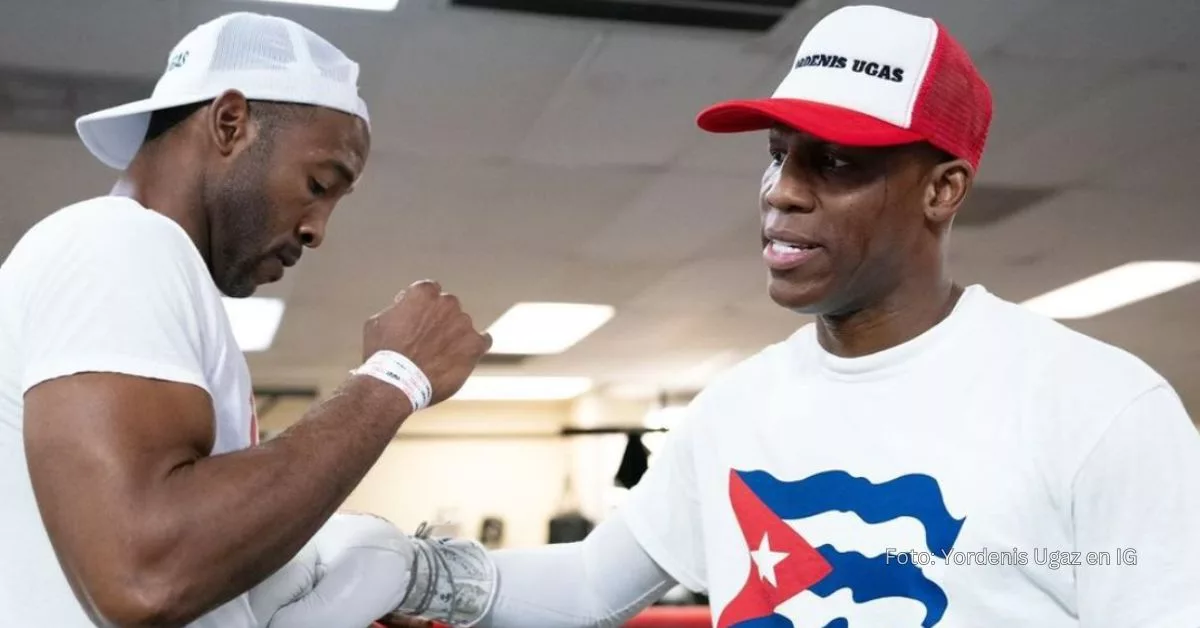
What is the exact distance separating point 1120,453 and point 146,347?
99 centimetres

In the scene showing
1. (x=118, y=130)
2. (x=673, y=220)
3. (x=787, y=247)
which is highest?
(x=118, y=130)

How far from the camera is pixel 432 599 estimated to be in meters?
1.74

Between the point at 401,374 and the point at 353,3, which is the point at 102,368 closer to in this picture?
the point at 401,374

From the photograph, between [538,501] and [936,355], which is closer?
[936,355]

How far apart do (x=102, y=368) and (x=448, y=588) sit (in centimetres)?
78

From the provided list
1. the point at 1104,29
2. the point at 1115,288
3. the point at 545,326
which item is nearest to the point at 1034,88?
the point at 1104,29

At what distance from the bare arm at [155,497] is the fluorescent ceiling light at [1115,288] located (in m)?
6.39

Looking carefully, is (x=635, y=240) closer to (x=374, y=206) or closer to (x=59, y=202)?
(x=374, y=206)

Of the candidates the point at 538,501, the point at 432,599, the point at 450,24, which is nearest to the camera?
the point at 432,599

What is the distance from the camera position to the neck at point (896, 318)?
1.52 meters

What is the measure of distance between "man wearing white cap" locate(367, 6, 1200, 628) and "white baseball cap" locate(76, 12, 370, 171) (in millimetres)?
517

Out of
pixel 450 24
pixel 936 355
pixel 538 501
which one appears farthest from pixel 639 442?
pixel 538 501

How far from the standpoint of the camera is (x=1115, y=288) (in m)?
7.25

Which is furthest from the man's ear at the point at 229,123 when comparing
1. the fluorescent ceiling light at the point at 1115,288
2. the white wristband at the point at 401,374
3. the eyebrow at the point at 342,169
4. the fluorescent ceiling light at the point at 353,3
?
the fluorescent ceiling light at the point at 1115,288
